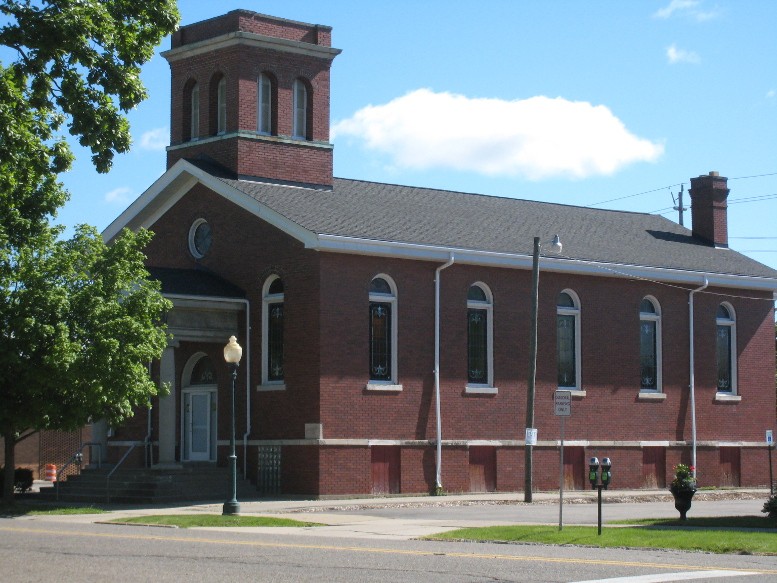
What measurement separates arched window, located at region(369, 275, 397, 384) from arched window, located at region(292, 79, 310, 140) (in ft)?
20.2

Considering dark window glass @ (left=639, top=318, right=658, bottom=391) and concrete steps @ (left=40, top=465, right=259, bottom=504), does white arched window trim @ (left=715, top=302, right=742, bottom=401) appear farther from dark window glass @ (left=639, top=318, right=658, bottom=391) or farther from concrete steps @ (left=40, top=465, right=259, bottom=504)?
concrete steps @ (left=40, top=465, right=259, bottom=504)

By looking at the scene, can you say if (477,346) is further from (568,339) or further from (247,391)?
(247,391)

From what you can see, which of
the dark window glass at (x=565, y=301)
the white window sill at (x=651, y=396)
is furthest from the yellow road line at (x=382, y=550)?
the white window sill at (x=651, y=396)

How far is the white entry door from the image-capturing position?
3906cm

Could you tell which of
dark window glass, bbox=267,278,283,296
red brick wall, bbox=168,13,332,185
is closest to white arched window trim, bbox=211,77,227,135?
red brick wall, bbox=168,13,332,185

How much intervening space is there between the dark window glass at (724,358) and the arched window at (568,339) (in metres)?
6.35

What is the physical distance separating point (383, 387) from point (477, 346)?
386 centimetres

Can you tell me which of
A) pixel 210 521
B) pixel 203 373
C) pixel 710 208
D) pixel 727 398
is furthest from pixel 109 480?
pixel 710 208

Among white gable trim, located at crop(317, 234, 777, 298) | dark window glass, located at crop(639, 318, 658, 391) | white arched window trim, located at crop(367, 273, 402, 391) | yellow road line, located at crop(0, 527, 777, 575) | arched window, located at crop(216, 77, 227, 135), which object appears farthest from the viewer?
dark window glass, located at crop(639, 318, 658, 391)

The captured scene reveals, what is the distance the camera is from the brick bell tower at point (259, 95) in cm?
3959

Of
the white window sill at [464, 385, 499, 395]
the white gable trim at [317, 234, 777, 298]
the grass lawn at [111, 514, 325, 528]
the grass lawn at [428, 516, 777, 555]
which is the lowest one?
the grass lawn at [111, 514, 325, 528]

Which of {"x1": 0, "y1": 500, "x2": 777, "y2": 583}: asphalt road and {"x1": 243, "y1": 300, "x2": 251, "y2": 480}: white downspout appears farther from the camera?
{"x1": 243, "y1": 300, "x2": 251, "y2": 480}: white downspout

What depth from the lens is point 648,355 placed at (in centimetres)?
4334

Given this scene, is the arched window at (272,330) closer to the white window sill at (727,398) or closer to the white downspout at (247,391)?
the white downspout at (247,391)
